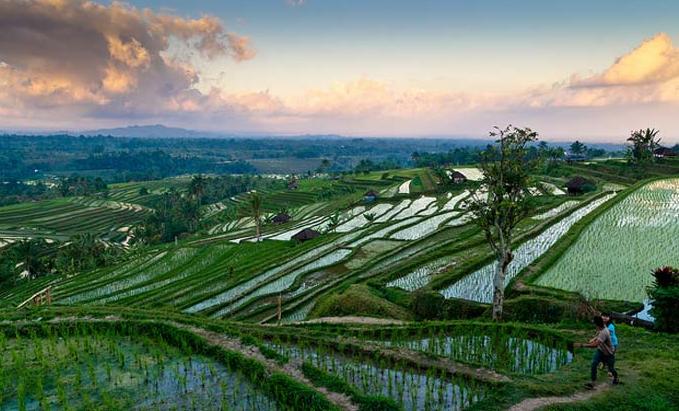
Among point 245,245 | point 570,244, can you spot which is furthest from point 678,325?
point 245,245

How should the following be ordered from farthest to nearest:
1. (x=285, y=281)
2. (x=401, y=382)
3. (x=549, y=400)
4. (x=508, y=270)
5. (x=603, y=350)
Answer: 1. (x=285, y=281)
2. (x=508, y=270)
3. (x=401, y=382)
4. (x=603, y=350)
5. (x=549, y=400)

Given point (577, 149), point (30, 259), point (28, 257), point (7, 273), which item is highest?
point (577, 149)

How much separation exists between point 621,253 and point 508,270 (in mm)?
5642

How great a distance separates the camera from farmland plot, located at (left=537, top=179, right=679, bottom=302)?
18.1 m

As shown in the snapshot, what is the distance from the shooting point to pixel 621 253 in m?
21.9

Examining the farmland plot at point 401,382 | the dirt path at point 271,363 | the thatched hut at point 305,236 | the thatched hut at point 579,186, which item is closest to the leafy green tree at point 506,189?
the farmland plot at point 401,382

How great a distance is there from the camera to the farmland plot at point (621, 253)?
18109mm

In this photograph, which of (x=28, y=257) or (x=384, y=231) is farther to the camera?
(x=28, y=257)

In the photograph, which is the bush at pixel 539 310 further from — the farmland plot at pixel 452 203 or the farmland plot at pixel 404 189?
the farmland plot at pixel 404 189

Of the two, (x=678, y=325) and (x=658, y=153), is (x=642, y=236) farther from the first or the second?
(x=658, y=153)

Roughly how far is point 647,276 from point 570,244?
544cm

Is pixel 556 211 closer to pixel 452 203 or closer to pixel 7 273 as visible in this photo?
pixel 452 203

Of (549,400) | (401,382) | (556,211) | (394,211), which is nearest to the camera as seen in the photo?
(549,400)

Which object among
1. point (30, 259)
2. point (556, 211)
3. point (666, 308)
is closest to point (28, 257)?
point (30, 259)
